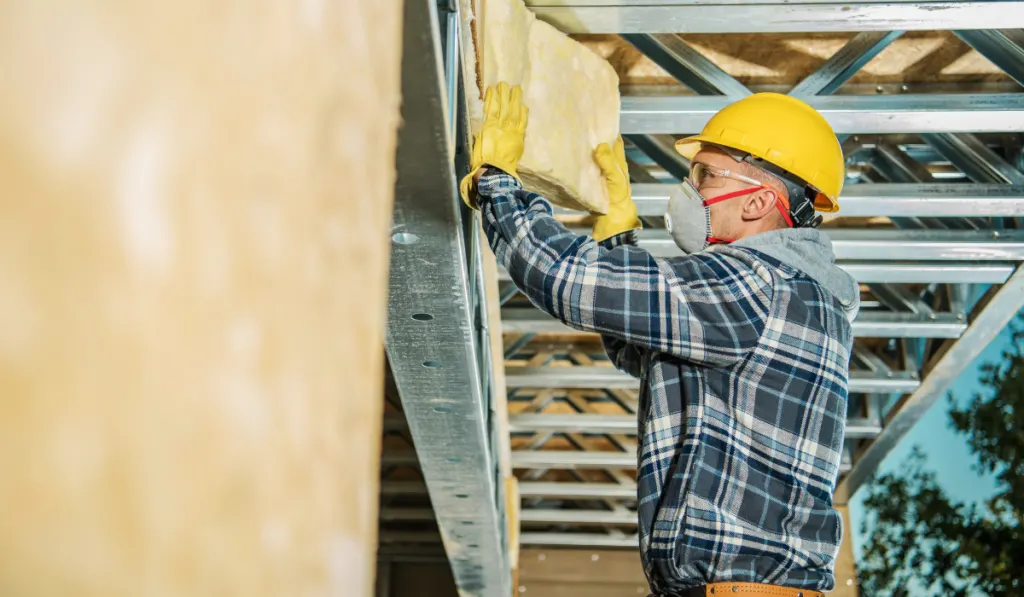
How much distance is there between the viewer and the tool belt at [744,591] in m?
1.93

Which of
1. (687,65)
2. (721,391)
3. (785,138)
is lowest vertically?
(721,391)

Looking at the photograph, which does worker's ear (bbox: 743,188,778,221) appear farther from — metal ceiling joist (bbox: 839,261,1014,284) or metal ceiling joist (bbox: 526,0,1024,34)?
metal ceiling joist (bbox: 839,261,1014,284)

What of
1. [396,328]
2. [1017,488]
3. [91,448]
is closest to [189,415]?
[91,448]

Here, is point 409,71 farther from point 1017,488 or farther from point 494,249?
point 1017,488

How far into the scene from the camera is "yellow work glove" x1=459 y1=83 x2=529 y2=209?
2232 mm

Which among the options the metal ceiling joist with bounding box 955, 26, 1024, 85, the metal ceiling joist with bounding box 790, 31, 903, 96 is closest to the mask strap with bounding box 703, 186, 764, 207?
the metal ceiling joist with bounding box 790, 31, 903, 96

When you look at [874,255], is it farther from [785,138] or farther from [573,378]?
[785,138]

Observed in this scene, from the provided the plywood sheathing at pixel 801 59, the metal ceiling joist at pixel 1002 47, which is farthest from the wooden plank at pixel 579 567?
the metal ceiling joist at pixel 1002 47

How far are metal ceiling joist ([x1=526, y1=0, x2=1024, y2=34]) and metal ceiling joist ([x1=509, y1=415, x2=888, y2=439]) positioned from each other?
13.1 ft

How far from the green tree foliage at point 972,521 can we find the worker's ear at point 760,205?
467 inches

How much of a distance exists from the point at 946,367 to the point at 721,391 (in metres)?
4.41

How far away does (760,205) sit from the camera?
7.89ft

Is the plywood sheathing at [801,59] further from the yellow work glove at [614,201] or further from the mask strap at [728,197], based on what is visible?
the mask strap at [728,197]

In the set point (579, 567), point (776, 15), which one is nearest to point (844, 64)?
point (776, 15)
